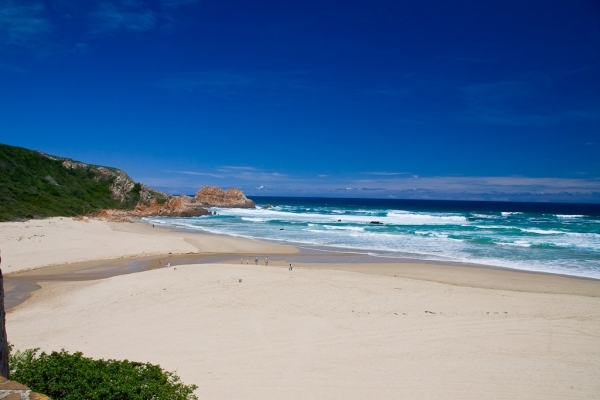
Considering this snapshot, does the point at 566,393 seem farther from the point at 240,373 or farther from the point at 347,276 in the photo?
the point at 347,276

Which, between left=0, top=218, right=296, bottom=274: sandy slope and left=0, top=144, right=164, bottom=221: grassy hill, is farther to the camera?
left=0, top=144, right=164, bottom=221: grassy hill

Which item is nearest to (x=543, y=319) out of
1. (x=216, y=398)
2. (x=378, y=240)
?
(x=216, y=398)

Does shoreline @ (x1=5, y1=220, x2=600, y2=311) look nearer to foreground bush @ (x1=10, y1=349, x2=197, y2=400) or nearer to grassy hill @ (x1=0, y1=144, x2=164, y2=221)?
foreground bush @ (x1=10, y1=349, x2=197, y2=400)

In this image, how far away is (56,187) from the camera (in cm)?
4850

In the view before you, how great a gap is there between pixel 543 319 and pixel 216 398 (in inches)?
380

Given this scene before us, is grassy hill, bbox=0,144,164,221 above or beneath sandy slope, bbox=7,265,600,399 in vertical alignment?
above

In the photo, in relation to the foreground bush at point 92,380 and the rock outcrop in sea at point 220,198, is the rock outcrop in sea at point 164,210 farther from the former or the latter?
the foreground bush at point 92,380

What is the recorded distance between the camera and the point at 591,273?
749 inches

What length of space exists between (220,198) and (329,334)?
Answer: 83.7 meters

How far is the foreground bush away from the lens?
182 inches

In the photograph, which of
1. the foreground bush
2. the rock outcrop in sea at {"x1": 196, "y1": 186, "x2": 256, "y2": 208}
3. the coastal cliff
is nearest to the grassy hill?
the coastal cliff

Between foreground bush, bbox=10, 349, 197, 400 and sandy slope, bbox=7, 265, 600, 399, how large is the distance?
5.50 feet

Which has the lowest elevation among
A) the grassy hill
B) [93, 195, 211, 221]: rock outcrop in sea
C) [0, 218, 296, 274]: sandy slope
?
[0, 218, 296, 274]: sandy slope

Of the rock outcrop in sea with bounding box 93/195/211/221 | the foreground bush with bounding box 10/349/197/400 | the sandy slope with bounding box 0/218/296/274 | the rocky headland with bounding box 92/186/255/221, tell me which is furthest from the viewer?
the rock outcrop in sea with bounding box 93/195/211/221
